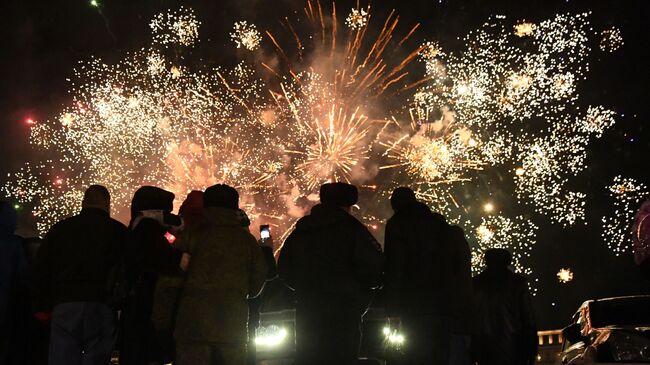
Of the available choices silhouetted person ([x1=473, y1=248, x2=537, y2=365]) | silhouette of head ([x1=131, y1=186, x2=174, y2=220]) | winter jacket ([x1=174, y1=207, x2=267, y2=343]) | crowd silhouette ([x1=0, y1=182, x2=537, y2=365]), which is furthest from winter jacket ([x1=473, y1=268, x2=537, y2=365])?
silhouette of head ([x1=131, y1=186, x2=174, y2=220])

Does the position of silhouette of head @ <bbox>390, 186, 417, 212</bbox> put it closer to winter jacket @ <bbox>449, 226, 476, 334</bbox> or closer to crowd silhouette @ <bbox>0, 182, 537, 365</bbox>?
crowd silhouette @ <bbox>0, 182, 537, 365</bbox>

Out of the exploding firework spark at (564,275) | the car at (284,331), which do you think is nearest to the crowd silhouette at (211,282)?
the car at (284,331)

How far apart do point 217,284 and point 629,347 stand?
13.3 ft

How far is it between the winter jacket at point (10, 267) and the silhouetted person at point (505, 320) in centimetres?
499

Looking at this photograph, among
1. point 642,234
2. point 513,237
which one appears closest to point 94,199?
point 642,234

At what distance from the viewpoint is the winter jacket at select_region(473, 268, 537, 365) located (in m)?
8.80

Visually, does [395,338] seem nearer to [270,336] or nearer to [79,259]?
[270,336]

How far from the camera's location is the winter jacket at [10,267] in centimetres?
658

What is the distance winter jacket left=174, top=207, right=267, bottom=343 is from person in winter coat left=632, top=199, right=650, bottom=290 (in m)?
2.82

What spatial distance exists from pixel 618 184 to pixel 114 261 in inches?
1929

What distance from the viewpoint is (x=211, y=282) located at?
5617mm

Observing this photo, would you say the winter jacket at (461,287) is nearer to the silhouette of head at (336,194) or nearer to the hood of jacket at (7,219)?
the silhouette of head at (336,194)

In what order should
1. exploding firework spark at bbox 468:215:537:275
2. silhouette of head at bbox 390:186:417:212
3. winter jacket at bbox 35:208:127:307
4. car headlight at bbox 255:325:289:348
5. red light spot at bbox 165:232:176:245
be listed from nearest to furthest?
winter jacket at bbox 35:208:127:307 → red light spot at bbox 165:232:176:245 → silhouette of head at bbox 390:186:417:212 → car headlight at bbox 255:325:289:348 → exploding firework spark at bbox 468:215:537:275

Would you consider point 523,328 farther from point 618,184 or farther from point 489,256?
point 618,184
